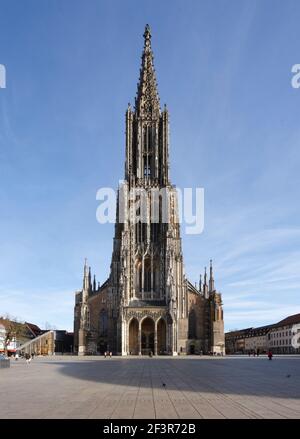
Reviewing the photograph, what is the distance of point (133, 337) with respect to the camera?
8269 cm

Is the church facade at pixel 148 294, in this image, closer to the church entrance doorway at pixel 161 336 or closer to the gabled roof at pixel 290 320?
the church entrance doorway at pixel 161 336

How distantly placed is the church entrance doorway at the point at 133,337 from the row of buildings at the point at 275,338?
2877 centimetres

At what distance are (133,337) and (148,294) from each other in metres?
7.01

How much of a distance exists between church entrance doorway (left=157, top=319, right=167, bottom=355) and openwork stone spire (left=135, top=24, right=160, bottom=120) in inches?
1467

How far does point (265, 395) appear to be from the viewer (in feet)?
57.4

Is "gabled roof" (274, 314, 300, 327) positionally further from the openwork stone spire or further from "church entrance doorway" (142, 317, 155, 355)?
the openwork stone spire

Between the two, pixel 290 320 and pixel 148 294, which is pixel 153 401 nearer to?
pixel 148 294

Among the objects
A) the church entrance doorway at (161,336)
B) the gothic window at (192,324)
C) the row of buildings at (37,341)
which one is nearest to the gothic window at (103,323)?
the church entrance doorway at (161,336)

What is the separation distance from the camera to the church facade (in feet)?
267

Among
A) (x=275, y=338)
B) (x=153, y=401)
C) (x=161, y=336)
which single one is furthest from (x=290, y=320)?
(x=153, y=401)

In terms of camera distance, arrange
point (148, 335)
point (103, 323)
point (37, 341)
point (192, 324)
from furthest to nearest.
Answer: point (37, 341) → point (192, 324) → point (103, 323) → point (148, 335)
